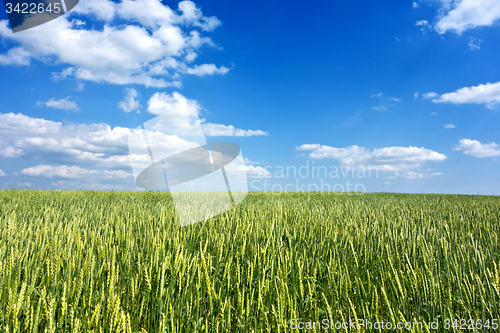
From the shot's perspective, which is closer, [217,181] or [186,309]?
[186,309]

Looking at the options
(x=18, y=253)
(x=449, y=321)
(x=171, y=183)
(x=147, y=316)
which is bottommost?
(x=147, y=316)

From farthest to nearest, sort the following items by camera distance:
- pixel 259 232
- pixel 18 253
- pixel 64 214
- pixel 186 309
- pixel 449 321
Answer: pixel 64 214 → pixel 259 232 → pixel 18 253 → pixel 186 309 → pixel 449 321

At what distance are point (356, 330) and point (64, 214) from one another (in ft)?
13.6

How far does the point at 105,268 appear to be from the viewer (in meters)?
1.66

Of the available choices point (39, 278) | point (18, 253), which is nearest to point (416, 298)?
point (39, 278)

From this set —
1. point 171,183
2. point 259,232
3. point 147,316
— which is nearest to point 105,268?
point 147,316

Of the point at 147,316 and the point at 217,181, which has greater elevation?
the point at 217,181

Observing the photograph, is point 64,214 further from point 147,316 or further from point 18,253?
point 147,316

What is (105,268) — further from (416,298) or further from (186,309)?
(416,298)

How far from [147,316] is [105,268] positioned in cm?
47

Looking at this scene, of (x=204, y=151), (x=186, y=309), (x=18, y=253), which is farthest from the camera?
(x=204, y=151)

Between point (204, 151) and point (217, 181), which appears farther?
point (217, 181)

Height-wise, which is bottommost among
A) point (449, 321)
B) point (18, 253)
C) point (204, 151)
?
point (449, 321)

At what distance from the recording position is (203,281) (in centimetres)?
156
